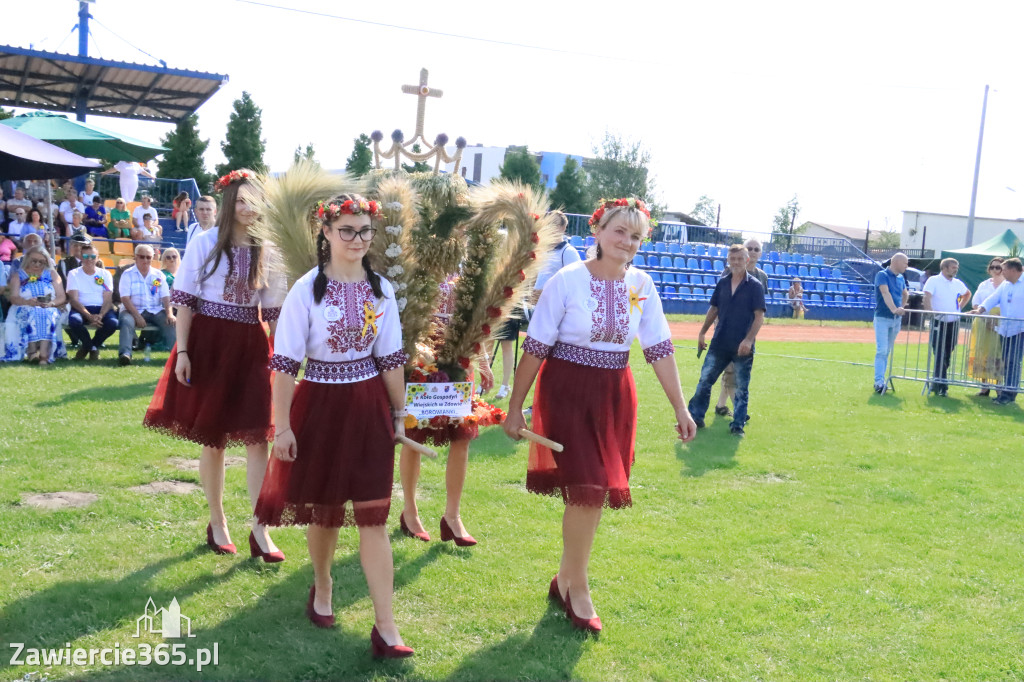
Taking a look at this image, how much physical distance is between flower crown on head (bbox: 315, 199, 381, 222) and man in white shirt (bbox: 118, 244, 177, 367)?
8024 mm

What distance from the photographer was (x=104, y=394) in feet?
29.2

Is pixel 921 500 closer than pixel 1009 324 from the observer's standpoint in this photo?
Yes

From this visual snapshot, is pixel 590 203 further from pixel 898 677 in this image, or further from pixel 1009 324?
pixel 898 677

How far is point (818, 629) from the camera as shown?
421 centimetres

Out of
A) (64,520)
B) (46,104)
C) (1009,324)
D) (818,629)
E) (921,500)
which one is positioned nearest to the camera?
(818,629)

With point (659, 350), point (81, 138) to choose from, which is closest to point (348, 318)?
point (659, 350)

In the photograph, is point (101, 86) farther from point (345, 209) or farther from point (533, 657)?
point (533, 657)

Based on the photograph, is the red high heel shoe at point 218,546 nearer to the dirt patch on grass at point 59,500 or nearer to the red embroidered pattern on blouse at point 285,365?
the dirt patch on grass at point 59,500

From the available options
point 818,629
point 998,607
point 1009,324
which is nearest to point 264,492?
point 818,629

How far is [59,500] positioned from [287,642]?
2568 millimetres

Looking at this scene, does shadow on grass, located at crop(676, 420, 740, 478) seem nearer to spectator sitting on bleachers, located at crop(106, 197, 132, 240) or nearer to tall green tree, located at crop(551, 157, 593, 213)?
spectator sitting on bleachers, located at crop(106, 197, 132, 240)

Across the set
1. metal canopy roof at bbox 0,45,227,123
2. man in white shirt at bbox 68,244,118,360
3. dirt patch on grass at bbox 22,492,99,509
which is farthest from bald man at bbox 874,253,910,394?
metal canopy roof at bbox 0,45,227,123

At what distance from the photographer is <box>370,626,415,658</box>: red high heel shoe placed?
3.64m

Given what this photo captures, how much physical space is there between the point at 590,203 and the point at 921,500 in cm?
3472
